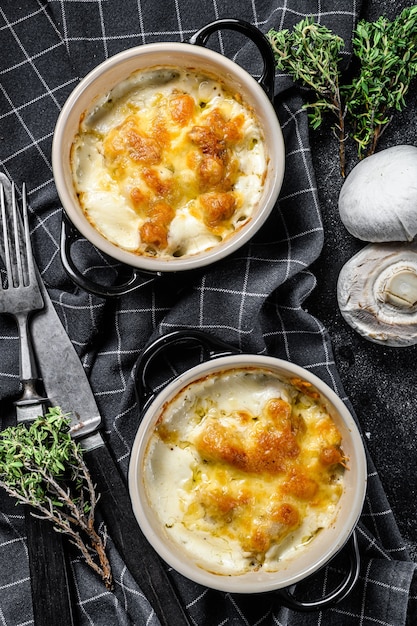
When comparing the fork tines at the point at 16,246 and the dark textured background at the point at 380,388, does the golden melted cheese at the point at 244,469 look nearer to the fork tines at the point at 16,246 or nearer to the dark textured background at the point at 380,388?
the dark textured background at the point at 380,388

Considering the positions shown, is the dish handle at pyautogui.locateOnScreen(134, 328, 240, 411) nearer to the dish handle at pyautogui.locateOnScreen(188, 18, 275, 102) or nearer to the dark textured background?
the dark textured background

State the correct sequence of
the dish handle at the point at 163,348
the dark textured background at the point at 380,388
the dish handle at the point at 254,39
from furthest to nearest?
1. the dark textured background at the point at 380,388
2. the dish handle at the point at 163,348
3. the dish handle at the point at 254,39

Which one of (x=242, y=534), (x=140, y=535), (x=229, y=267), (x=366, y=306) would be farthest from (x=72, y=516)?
(x=366, y=306)

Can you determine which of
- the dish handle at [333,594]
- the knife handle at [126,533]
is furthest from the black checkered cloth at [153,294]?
the dish handle at [333,594]

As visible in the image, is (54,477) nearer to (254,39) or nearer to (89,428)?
(89,428)

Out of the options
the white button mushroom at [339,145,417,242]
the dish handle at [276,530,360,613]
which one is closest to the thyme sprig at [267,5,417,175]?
the white button mushroom at [339,145,417,242]

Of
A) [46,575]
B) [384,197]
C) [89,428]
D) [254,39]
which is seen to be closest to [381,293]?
[384,197]

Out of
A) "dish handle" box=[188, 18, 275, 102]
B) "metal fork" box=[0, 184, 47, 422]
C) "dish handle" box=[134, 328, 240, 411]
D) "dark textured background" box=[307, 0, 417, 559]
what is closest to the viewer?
"dish handle" box=[188, 18, 275, 102]
